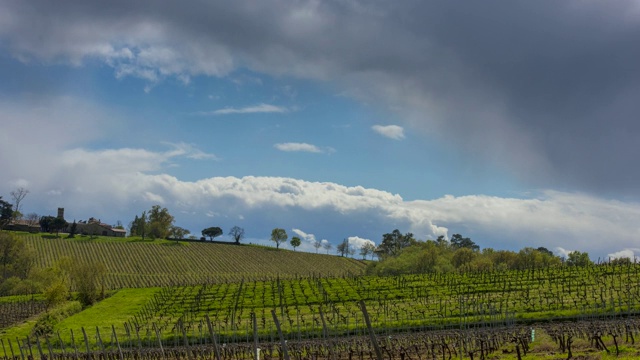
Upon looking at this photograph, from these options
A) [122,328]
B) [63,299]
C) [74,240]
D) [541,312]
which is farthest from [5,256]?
[541,312]

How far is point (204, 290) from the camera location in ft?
337

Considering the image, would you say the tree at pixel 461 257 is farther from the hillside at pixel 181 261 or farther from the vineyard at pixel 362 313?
the vineyard at pixel 362 313

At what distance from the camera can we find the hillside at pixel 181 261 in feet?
450

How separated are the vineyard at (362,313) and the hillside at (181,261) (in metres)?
27.1

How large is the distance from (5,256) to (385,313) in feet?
284

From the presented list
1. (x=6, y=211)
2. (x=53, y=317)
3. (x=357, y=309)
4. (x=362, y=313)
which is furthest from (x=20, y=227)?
(x=362, y=313)

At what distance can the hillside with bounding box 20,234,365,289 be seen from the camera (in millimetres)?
137125

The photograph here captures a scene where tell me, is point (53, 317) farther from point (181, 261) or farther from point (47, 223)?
point (47, 223)

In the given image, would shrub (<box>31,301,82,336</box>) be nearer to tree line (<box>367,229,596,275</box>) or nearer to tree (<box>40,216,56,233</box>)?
tree line (<box>367,229,596,275</box>)

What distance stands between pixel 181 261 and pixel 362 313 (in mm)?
119674

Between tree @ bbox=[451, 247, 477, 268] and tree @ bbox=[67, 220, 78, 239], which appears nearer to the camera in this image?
tree @ bbox=[451, 247, 477, 268]

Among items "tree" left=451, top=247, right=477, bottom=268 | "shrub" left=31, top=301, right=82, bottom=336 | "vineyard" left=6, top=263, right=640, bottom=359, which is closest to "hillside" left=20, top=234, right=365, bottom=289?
"tree" left=451, top=247, right=477, bottom=268

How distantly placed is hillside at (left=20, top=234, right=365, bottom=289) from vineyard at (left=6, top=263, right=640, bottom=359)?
27.1 meters

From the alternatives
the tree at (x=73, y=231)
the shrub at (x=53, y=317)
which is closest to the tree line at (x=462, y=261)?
the shrub at (x=53, y=317)
